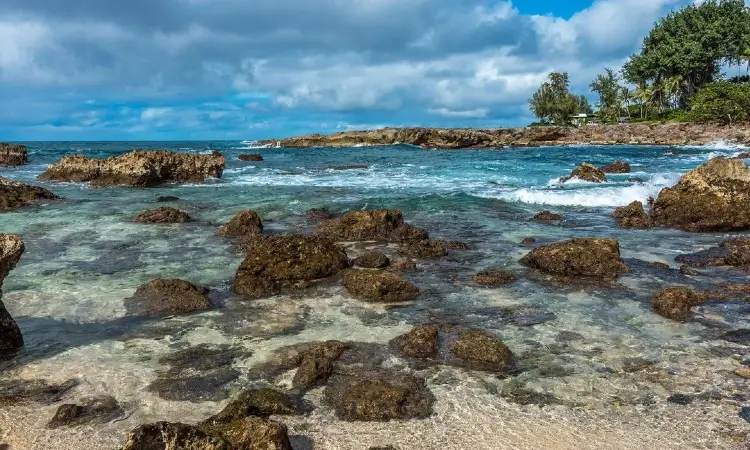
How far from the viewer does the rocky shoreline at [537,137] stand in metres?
69.6

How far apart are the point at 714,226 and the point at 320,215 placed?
36.6 ft

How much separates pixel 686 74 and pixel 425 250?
100039 millimetres

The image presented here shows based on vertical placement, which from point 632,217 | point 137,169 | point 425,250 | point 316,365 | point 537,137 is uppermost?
point 537,137

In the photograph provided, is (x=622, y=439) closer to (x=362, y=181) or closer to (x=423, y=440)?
(x=423, y=440)

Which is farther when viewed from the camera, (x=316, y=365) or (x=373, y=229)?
(x=373, y=229)

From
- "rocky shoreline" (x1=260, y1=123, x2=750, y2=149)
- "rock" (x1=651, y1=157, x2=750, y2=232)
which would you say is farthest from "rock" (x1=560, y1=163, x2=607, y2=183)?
"rocky shoreline" (x1=260, y1=123, x2=750, y2=149)

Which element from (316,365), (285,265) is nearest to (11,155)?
(285,265)

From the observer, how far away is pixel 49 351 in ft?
21.9

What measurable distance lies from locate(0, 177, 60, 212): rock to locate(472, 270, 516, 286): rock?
16660 mm

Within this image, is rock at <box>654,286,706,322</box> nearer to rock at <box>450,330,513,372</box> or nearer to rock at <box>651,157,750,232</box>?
rock at <box>450,330,513,372</box>

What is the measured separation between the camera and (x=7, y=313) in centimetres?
673

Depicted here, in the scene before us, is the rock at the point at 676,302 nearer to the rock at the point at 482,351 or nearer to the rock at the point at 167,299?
the rock at the point at 482,351

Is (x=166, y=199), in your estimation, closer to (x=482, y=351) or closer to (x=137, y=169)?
(x=137, y=169)

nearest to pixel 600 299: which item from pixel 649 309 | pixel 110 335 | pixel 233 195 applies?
pixel 649 309
